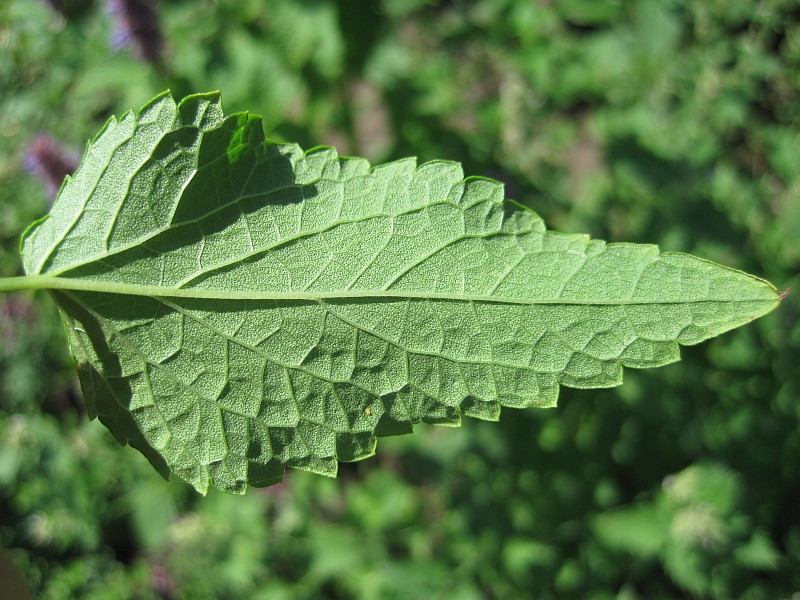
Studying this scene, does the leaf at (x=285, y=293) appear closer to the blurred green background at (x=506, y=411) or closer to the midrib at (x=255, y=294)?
the midrib at (x=255, y=294)

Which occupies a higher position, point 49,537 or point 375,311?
point 375,311

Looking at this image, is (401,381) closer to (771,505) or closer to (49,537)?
(771,505)

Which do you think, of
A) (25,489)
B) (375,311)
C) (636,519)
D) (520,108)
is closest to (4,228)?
(25,489)

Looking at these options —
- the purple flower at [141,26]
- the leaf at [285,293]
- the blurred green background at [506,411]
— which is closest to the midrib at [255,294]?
the leaf at [285,293]

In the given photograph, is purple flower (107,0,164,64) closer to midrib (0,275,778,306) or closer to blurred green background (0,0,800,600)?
blurred green background (0,0,800,600)

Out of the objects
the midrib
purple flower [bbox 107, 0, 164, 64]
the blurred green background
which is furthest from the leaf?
purple flower [bbox 107, 0, 164, 64]

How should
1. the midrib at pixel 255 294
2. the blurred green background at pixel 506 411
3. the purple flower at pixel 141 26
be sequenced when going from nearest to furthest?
the midrib at pixel 255 294
the purple flower at pixel 141 26
the blurred green background at pixel 506 411

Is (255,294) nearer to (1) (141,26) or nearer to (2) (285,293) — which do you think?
(2) (285,293)
